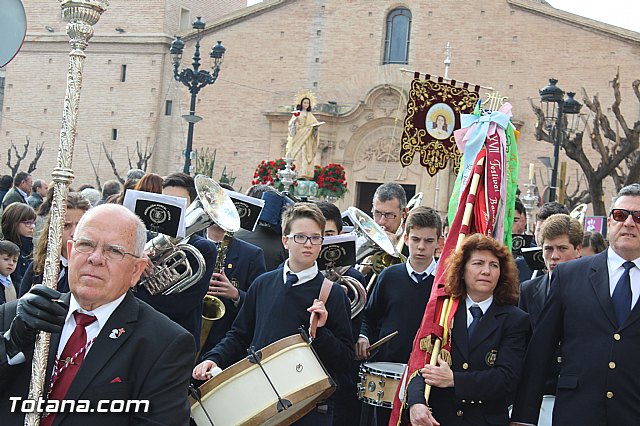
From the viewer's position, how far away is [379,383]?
238 inches

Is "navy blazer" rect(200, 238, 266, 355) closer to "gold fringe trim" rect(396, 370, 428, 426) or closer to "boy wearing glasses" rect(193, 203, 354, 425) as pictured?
"boy wearing glasses" rect(193, 203, 354, 425)

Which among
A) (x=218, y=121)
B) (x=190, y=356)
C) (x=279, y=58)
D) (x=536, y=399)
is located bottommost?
(x=536, y=399)

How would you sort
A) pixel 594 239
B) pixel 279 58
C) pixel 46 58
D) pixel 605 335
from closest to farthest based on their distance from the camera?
pixel 605 335, pixel 594 239, pixel 279 58, pixel 46 58

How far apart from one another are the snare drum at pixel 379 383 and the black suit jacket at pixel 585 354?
1.04m

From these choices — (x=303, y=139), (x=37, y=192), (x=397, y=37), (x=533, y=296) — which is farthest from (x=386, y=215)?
(x=397, y=37)

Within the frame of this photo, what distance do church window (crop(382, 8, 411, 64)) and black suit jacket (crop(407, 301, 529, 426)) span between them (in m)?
31.1

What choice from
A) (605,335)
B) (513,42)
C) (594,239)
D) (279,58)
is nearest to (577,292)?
(605,335)

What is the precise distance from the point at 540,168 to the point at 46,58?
22.9 metres

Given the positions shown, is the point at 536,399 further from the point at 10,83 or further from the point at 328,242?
the point at 10,83

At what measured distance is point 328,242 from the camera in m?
6.46

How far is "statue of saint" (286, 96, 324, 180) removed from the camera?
27.5 metres

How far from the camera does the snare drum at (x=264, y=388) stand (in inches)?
186

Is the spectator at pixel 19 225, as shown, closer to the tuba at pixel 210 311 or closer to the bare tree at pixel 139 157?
the tuba at pixel 210 311

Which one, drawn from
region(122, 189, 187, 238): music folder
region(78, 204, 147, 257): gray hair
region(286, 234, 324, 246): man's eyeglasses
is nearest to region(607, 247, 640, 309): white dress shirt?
region(286, 234, 324, 246): man's eyeglasses
